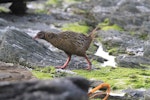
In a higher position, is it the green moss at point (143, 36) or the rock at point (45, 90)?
the green moss at point (143, 36)

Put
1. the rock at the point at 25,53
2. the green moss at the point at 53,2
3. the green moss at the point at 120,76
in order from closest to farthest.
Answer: the green moss at the point at 120,76 < the rock at the point at 25,53 < the green moss at the point at 53,2

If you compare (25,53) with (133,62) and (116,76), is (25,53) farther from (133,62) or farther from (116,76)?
(133,62)

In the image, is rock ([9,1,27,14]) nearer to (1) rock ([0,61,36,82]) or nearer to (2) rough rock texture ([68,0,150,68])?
(2) rough rock texture ([68,0,150,68])

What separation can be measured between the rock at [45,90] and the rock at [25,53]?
8788 mm

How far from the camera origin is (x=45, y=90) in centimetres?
535

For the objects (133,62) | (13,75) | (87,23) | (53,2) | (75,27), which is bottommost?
(13,75)

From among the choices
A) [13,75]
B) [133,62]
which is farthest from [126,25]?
[13,75]

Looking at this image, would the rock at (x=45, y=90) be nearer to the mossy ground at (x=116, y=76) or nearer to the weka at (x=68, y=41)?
the mossy ground at (x=116, y=76)

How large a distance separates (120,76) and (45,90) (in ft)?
32.6

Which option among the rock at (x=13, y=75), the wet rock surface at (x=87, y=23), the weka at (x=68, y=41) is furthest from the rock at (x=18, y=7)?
the rock at (x=13, y=75)

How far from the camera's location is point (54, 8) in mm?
43188

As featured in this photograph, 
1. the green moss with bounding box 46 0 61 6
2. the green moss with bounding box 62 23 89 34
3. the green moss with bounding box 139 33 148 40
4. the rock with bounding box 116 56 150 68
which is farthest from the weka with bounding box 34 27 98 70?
the green moss with bounding box 46 0 61 6

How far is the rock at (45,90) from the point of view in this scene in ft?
17.4

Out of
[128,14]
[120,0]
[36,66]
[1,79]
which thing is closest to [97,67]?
[36,66]
